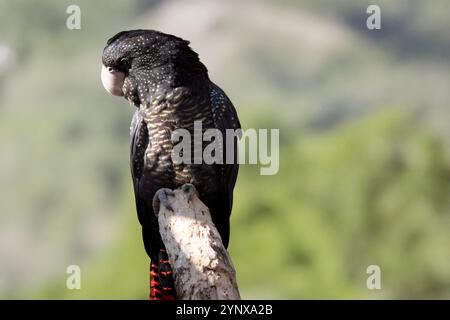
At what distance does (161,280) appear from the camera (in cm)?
390

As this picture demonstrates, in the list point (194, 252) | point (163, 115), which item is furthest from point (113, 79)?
point (194, 252)

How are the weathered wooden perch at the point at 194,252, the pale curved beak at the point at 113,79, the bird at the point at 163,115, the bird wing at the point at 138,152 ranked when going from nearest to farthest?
the weathered wooden perch at the point at 194,252
the bird at the point at 163,115
the bird wing at the point at 138,152
the pale curved beak at the point at 113,79

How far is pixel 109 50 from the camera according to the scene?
167 inches

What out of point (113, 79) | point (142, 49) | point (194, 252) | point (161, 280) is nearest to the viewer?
point (194, 252)

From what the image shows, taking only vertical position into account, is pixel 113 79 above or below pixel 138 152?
above

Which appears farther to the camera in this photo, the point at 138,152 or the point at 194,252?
the point at 138,152

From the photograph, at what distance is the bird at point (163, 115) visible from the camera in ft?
13.3

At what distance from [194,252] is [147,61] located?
4.39 ft

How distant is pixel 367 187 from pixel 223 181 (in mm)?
8850

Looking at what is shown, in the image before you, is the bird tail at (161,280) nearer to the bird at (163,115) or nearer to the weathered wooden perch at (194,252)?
the bird at (163,115)

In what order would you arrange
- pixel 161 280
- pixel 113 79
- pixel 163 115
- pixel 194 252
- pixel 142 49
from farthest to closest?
pixel 113 79, pixel 142 49, pixel 163 115, pixel 161 280, pixel 194 252

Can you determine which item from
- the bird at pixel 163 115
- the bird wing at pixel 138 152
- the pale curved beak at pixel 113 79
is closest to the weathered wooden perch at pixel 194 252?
the bird at pixel 163 115

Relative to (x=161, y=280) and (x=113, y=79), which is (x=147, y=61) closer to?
(x=113, y=79)

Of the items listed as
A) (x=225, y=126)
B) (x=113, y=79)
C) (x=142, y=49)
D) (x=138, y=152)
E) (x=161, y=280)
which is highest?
(x=142, y=49)
